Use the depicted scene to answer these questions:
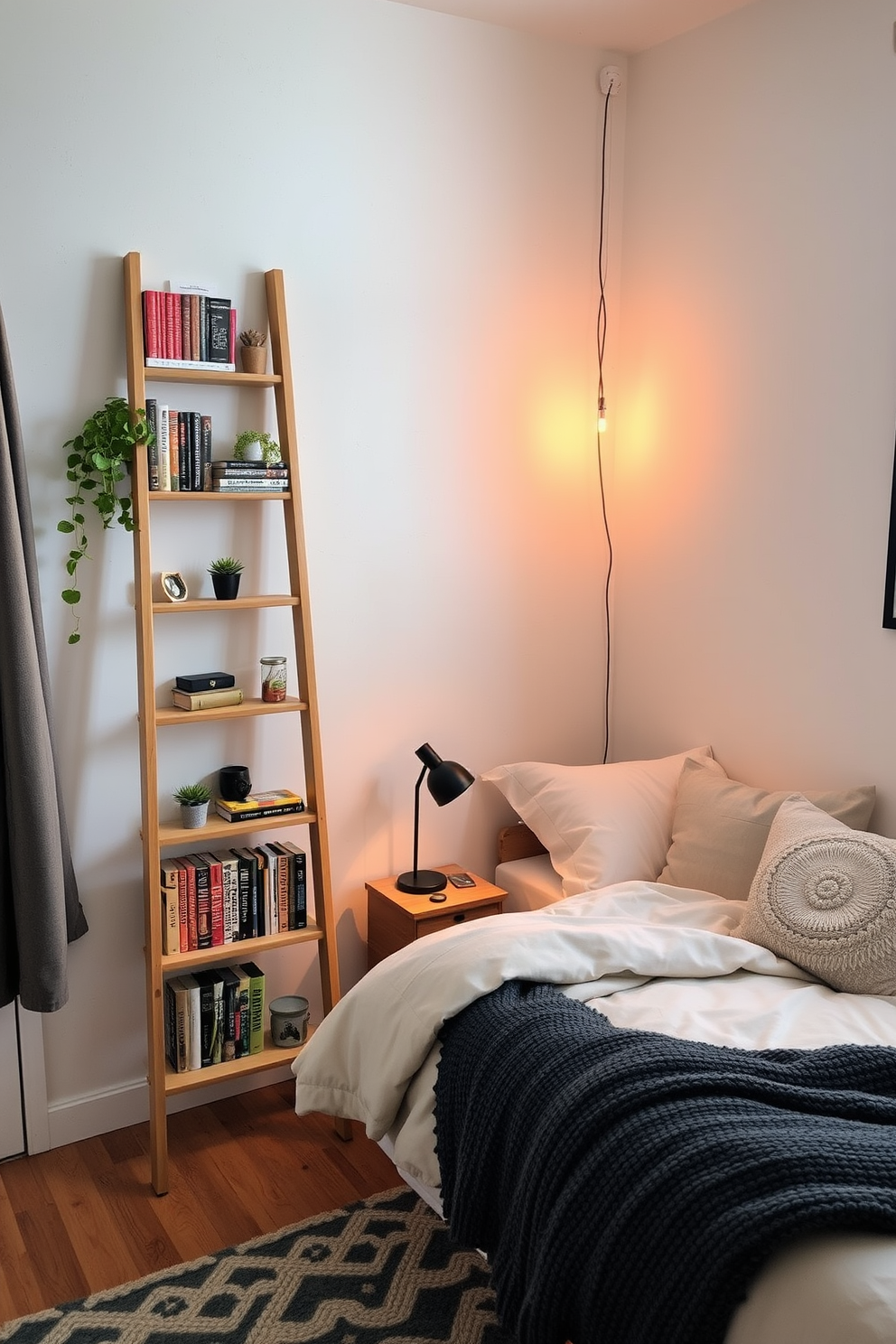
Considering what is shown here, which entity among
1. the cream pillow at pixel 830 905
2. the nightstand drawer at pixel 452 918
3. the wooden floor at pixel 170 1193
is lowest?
the wooden floor at pixel 170 1193

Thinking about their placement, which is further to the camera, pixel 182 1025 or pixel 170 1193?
pixel 182 1025

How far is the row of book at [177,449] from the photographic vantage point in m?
2.49

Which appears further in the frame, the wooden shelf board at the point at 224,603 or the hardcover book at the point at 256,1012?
the hardcover book at the point at 256,1012

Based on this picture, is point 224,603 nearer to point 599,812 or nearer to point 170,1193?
point 599,812

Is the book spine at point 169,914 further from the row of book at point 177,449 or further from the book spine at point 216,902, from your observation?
the row of book at point 177,449

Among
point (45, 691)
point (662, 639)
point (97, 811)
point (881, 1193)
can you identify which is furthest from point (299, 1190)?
point (662, 639)

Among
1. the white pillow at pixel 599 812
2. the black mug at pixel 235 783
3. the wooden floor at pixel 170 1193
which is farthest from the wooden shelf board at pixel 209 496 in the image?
the wooden floor at pixel 170 1193

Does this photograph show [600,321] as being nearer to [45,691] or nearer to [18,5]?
[18,5]

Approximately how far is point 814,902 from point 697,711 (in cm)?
97

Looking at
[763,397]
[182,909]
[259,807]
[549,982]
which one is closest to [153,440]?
[259,807]

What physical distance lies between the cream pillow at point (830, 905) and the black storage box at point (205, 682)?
1.31 m

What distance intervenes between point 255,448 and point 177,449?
20cm

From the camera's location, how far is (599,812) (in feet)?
9.58

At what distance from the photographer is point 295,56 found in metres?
2.69
